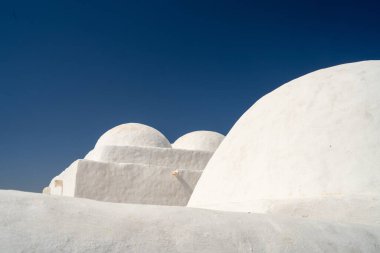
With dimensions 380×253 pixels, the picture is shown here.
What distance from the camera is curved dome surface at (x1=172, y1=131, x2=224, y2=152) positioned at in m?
16.1

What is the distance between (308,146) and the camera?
4738 mm

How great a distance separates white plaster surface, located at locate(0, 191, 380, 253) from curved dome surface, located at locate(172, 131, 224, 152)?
42.8 ft

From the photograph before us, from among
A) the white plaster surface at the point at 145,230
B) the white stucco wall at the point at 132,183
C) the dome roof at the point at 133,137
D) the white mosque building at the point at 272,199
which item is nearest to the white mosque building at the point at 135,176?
the white stucco wall at the point at 132,183

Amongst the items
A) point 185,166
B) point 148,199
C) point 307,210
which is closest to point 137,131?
point 185,166

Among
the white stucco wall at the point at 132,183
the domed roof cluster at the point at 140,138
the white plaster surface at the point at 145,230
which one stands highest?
the white plaster surface at the point at 145,230

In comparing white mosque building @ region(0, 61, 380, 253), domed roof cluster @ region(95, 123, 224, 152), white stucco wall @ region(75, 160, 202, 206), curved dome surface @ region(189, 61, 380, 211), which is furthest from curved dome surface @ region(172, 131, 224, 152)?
curved dome surface @ region(189, 61, 380, 211)

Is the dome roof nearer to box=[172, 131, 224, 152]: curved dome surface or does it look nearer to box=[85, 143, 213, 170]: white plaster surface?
box=[85, 143, 213, 170]: white plaster surface

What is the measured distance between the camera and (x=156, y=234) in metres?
2.25

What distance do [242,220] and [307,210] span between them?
1496mm

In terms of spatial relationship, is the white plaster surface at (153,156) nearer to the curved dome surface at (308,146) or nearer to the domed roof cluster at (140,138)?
the domed roof cluster at (140,138)

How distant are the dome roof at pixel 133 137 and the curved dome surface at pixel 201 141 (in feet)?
6.81

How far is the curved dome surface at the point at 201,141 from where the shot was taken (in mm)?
16094

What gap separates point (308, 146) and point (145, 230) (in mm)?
3014

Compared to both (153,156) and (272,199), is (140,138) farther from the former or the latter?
(272,199)
